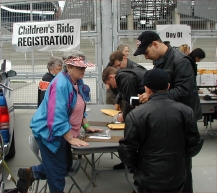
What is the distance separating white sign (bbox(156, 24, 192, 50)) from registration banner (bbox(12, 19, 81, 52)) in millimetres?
1943

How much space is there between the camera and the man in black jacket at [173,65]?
3.38m

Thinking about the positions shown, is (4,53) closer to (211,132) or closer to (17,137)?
(17,137)

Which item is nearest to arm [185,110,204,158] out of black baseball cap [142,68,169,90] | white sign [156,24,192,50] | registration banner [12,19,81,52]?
black baseball cap [142,68,169,90]

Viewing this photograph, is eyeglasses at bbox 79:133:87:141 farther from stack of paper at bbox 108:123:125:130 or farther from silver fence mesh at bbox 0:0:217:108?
silver fence mesh at bbox 0:0:217:108

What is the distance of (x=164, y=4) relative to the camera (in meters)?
8.46

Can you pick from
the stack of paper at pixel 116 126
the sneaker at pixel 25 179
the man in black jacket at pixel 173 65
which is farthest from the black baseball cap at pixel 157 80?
the sneaker at pixel 25 179

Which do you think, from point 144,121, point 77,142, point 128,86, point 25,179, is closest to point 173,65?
point 128,86

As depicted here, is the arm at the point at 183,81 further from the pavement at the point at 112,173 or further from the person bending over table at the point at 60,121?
the pavement at the point at 112,173

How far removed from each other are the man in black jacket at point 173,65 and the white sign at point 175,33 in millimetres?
4915

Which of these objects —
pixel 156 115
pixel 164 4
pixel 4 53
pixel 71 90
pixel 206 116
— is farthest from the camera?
pixel 4 53

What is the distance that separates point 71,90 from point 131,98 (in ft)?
1.96

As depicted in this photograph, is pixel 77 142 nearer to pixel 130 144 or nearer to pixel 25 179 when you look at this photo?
pixel 25 179

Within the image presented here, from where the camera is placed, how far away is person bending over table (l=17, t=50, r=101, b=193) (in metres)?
3.36

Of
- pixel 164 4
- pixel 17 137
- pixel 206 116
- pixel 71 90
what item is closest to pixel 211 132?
pixel 206 116
